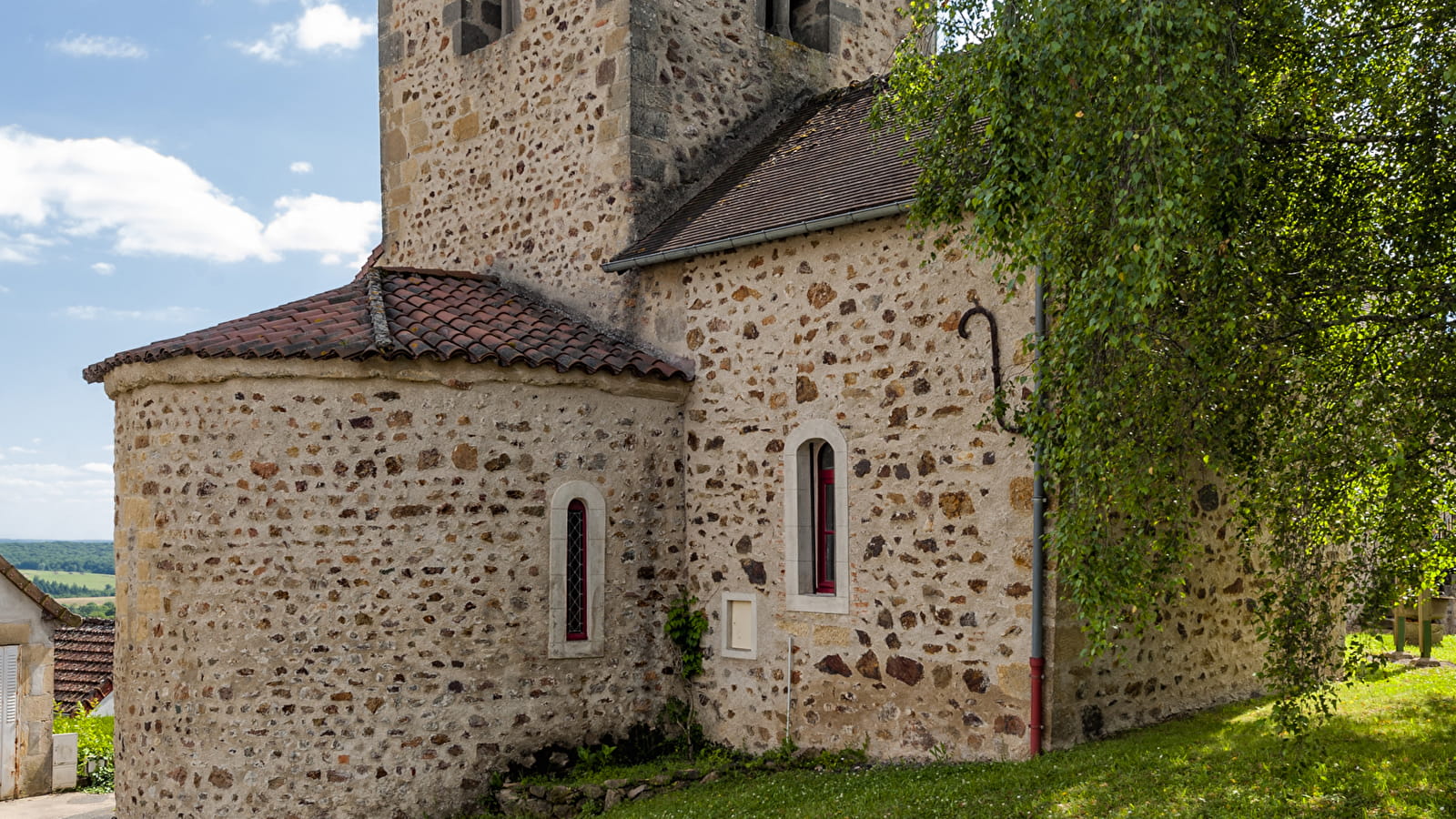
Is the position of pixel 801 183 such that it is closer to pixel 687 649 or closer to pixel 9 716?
Result: pixel 687 649

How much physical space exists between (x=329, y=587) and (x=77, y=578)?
8900cm

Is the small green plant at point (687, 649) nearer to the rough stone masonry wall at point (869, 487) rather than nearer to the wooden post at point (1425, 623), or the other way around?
the rough stone masonry wall at point (869, 487)

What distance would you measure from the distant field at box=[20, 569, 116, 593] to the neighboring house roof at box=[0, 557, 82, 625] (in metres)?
69.6

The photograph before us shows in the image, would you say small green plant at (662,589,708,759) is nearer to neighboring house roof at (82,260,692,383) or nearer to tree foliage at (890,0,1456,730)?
neighboring house roof at (82,260,692,383)

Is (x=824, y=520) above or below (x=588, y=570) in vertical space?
above

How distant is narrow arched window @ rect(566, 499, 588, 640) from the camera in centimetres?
1056

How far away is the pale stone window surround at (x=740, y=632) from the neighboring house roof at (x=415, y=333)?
209 centimetres

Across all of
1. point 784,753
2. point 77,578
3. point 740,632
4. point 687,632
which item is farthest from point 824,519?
point 77,578

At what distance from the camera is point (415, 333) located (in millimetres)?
10102

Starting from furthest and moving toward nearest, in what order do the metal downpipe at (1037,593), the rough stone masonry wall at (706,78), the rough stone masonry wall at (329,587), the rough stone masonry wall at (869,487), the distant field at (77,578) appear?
1. the distant field at (77,578)
2. the rough stone masonry wall at (706,78)
3. the rough stone masonry wall at (329,587)
4. the rough stone masonry wall at (869,487)
5. the metal downpipe at (1037,593)

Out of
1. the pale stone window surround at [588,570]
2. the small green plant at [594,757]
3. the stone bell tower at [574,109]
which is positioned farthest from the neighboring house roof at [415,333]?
the small green plant at [594,757]

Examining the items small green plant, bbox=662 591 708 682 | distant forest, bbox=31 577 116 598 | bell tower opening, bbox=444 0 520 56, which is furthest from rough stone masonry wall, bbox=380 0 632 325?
distant forest, bbox=31 577 116 598

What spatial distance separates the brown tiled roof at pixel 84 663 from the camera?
65.2 feet

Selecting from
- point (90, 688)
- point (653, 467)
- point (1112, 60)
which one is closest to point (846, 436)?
point (653, 467)
